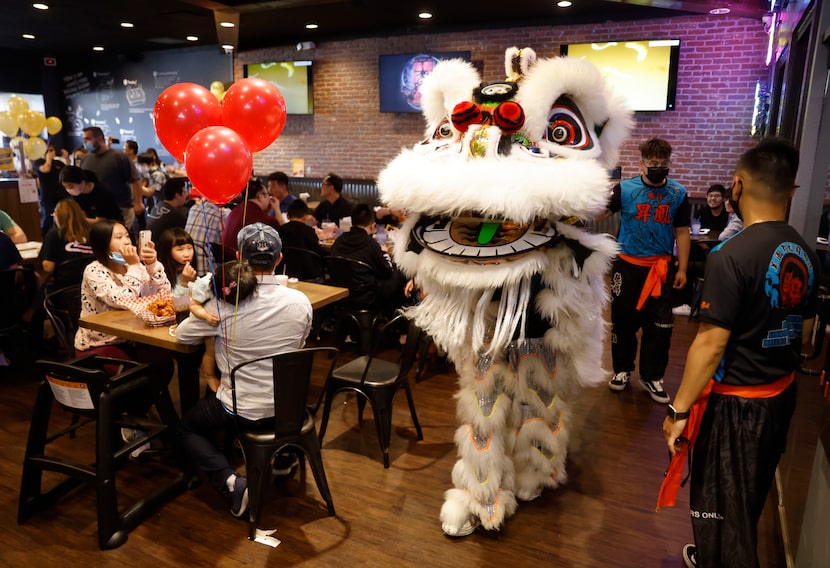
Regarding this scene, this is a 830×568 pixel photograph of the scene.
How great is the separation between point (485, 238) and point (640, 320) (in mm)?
1828

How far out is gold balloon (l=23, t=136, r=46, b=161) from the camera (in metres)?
8.05

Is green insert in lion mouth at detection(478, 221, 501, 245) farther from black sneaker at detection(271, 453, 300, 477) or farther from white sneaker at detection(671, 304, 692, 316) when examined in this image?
white sneaker at detection(671, 304, 692, 316)

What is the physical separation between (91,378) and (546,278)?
5.94 feet

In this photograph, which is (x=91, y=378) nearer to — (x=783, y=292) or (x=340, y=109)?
(x=783, y=292)

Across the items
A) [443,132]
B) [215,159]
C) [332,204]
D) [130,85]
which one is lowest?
[332,204]

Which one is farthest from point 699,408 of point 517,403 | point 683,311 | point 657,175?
point 683,311

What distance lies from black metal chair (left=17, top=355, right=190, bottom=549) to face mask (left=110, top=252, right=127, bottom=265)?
60 cm

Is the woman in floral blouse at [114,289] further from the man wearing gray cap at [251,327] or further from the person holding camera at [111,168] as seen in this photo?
the person holding camera at [111,168]

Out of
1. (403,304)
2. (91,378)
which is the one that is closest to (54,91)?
(403,304)

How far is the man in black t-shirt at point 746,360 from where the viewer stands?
161 centimetres

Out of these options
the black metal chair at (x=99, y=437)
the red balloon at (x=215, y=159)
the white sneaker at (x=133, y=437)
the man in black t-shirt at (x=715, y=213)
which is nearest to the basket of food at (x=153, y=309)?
the black metal chair at (x=99, y=437)

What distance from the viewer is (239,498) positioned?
2439mm

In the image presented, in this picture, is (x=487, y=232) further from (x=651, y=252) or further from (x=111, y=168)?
(x=111, y=168)

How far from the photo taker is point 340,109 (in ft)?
29.0
